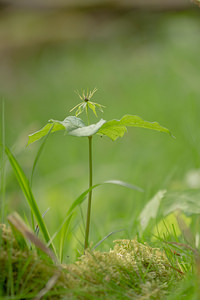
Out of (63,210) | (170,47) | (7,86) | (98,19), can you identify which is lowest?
(63,210)

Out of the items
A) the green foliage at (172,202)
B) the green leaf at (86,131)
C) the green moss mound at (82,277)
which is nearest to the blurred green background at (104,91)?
the green foliage at (172,202)

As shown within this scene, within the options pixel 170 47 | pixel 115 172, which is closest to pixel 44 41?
pixel 170 47

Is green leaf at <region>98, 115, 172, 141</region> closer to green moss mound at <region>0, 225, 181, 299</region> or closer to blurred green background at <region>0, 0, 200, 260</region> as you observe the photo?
green moss mound at <region>0, 225, 181, 299</region>

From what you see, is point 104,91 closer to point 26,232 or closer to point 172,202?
point 172,202

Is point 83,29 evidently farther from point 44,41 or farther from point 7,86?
point 7,86

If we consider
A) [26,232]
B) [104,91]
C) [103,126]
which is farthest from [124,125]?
[104,91]

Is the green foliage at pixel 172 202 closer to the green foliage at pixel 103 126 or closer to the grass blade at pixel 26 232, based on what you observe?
the green foliage at pixel 103 126
